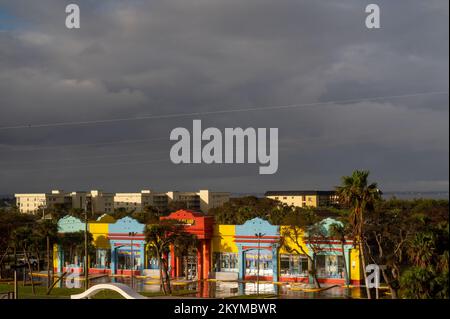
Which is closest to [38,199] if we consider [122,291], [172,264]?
[172,264]

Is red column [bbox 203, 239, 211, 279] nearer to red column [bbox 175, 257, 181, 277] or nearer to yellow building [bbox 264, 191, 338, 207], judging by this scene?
red column [bbox 175, 257, 181, 277]

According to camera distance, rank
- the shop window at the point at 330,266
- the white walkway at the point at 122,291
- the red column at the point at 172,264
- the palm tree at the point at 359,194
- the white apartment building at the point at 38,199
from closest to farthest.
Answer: the white walkway at the point at 122,291
the palm tree at the point at 359,194
the shop window at the point at 330,266
the red column at the point at 172,264
the white apartment building at the point at 38,199

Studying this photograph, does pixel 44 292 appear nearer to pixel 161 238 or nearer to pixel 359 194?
pixel 161 238

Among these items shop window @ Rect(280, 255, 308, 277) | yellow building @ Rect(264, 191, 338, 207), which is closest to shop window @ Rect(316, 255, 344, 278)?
shop window @ Rect(280, 255, 308, 277)

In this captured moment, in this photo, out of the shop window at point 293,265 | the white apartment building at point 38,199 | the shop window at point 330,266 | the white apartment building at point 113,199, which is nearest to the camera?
the shop window at point 330,266

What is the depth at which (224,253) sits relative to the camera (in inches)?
2148

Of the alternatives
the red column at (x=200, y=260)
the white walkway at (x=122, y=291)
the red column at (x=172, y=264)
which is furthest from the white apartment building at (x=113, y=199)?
the white walkway at (x=122, y=291)

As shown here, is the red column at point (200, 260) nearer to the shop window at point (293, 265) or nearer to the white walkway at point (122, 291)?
the shop window at point (293, 265)

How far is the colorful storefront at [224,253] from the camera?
4891 cm

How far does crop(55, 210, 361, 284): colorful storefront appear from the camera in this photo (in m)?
48.9
